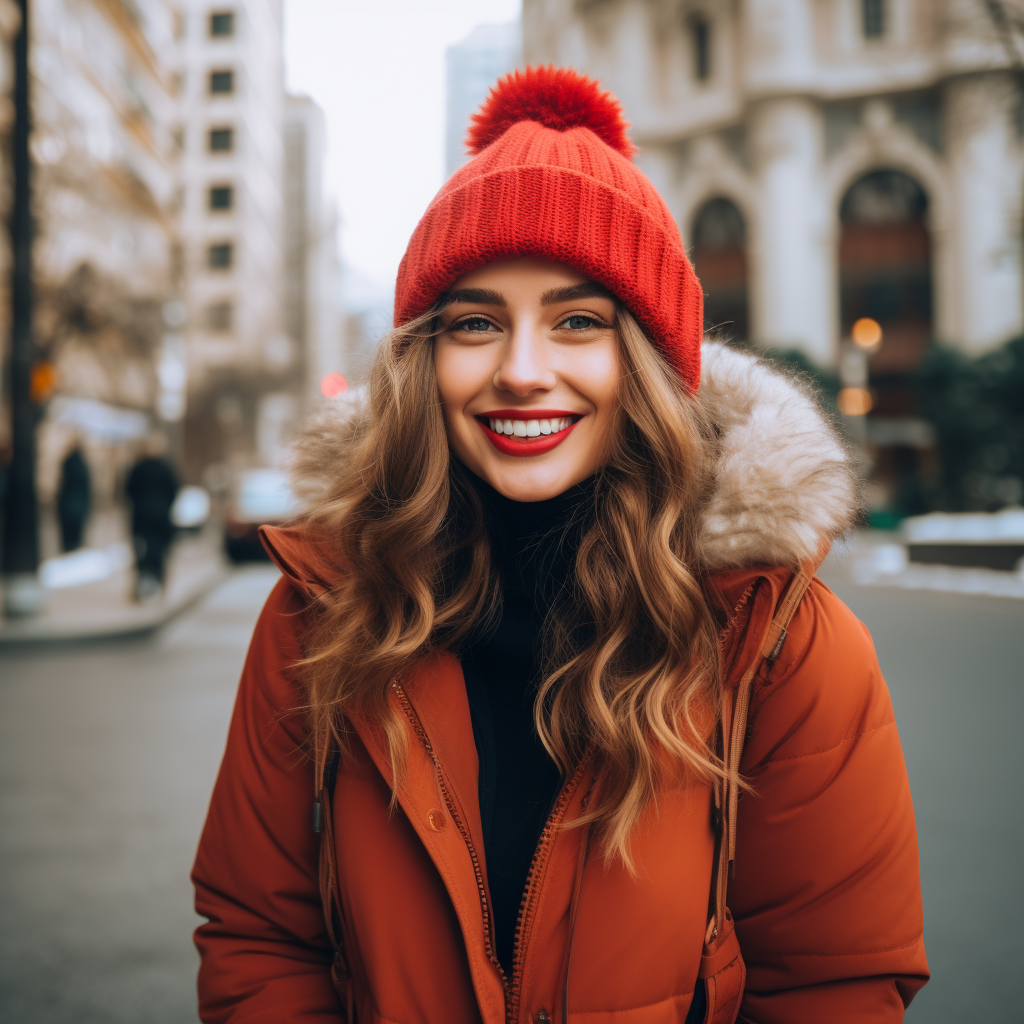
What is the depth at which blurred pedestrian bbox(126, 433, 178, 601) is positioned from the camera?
12.3 meters

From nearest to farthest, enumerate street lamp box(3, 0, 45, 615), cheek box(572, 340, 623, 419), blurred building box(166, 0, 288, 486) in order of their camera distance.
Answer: cheek box(572, 340, 623, 419)
street lamp box(3, 0, 45, 615)
blurred building box(166, 0, 288, 486)

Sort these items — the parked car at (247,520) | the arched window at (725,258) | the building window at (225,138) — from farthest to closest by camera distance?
the building window at (225,138), the arched window at (725,258), the parked car at (247,520)

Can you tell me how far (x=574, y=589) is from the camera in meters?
1.75

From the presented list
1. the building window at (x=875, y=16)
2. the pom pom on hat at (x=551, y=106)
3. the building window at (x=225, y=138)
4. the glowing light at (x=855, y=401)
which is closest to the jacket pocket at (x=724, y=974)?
the pom pom on hat at (x=551, y=106)

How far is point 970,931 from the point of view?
3.66 metres

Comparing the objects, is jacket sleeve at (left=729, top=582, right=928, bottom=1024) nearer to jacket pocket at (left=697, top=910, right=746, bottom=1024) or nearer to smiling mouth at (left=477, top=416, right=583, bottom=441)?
jacket pocket at (left=697, top=910, right=746, bottom=1024)

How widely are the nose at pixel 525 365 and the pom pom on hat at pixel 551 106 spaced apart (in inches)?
17.1

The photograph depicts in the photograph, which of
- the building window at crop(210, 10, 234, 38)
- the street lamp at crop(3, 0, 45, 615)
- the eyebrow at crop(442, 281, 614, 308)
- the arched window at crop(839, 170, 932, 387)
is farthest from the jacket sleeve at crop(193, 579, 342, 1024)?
the building window at crop(210, 10, 234, 38)

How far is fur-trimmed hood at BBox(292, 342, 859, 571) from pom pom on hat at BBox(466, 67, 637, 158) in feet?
1.65

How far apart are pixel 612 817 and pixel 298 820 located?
53 centimetres

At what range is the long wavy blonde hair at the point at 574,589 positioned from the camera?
157 cm

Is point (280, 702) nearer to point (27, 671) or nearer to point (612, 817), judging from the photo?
point (612, 817)

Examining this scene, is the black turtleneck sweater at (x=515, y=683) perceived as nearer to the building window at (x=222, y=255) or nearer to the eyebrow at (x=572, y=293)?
the eyebrow at (x=572, y=293)

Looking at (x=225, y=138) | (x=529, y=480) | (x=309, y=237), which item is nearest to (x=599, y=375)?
(x=529, y=480)
